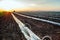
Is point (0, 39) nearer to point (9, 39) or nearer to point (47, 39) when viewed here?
point (9, 39)

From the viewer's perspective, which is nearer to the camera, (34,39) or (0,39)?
(34,39)

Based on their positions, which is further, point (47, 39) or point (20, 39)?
point (20, 39)

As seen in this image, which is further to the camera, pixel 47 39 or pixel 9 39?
pixel 9 39

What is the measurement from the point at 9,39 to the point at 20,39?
0.58 meters

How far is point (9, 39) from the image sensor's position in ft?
30.4

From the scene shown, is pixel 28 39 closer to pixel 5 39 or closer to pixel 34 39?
pixel 34 39

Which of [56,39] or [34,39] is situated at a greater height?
[34,39]

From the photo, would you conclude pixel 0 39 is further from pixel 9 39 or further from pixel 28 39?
pixel 28 39

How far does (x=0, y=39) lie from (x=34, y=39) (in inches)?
102

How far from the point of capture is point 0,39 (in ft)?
30.8

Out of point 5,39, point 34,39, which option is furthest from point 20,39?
point 34,39

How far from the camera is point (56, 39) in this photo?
9602 mm

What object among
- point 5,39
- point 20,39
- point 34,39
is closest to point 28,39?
point 34,39

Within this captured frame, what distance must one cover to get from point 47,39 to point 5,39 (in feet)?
8.57
